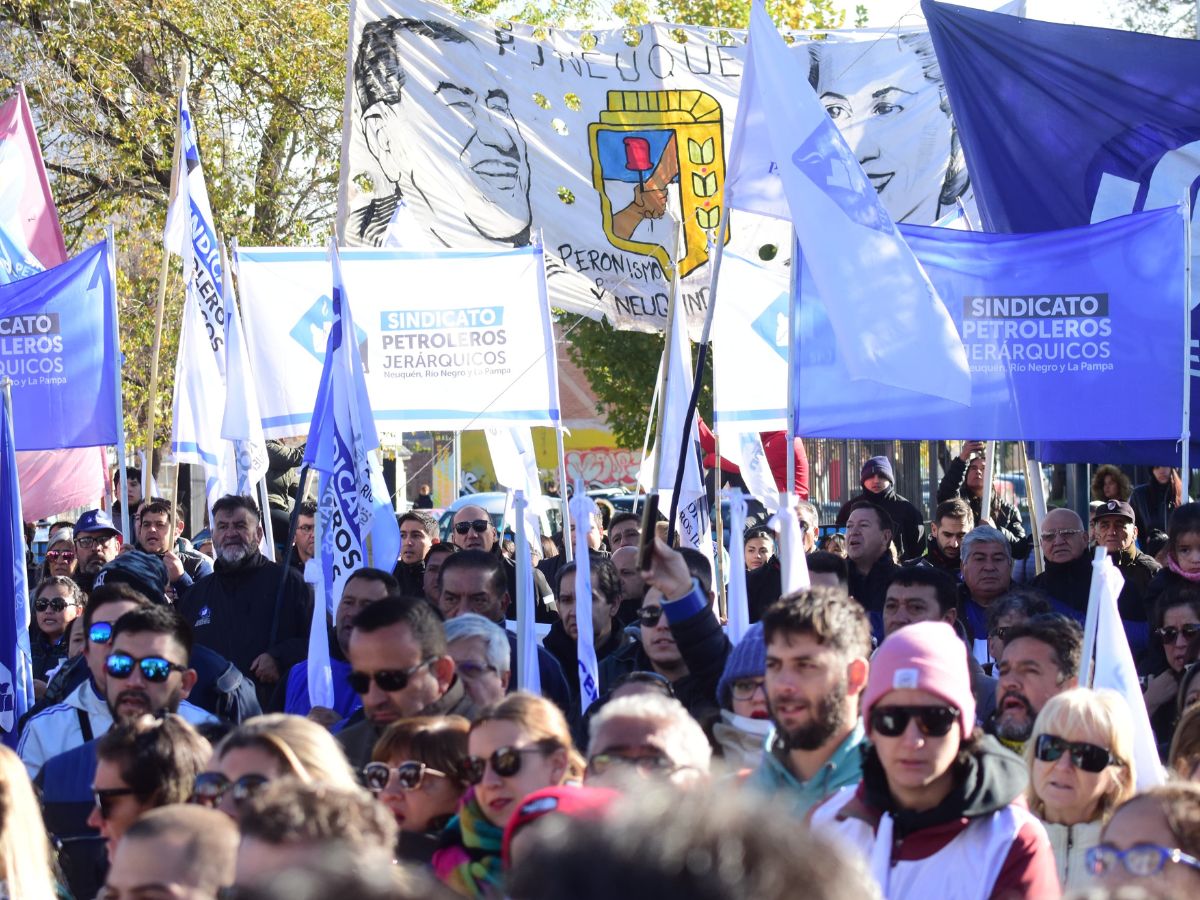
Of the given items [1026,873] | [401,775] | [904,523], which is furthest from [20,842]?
[904,523]

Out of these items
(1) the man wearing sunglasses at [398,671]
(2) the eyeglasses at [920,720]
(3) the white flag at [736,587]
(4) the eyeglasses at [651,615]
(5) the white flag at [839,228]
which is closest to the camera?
(2) the eyeglasses at [920,720]

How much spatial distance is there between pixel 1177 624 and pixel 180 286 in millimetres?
19402

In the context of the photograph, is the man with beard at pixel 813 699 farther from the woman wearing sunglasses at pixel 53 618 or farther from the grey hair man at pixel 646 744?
the woman wearing sunglasses at pixel 53 618

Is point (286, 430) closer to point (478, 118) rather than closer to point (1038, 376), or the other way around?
point (478, 118)

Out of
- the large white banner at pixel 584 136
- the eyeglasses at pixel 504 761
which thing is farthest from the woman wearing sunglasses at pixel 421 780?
the large white banner at pixel 584 136

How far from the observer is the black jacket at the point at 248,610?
769cm

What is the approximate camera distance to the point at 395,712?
4.66 meters

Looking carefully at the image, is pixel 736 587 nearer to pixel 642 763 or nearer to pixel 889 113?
pixel 642 763

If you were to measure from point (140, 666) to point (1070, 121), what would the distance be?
5113 millimetres

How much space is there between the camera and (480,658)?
509 centimetres

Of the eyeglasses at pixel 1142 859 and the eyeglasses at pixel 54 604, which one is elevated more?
the eyeglasses at pixel 1142 859

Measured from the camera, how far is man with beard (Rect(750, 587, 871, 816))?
3.66 meters

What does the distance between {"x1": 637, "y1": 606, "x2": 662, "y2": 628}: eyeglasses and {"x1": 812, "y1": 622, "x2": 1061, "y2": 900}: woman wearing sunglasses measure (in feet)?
5.80

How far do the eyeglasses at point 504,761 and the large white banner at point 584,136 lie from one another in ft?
24.2
